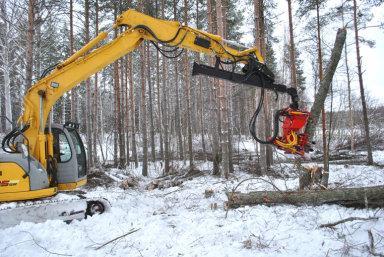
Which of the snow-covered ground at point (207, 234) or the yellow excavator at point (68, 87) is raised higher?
the yellow excavator at point (68, 87)

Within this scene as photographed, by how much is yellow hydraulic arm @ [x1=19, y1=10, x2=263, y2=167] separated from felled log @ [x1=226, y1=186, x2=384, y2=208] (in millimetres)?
2789

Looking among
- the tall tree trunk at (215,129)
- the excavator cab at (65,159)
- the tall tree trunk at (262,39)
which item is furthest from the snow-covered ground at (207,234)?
the tall tree trunk at (215,129)

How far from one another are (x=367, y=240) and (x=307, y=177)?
352cm

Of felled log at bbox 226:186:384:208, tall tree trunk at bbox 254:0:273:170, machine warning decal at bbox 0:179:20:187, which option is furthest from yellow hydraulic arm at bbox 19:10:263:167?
tall tree trunk at bbox 254:0:273:170

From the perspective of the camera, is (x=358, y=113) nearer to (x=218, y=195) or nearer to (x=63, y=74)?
(x=218, y=195)

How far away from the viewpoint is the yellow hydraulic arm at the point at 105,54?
23.5 feet

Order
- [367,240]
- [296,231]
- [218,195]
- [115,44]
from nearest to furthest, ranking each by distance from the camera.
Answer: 1. [367,240]
2. [296,231]
3. [115,44]
4. [218,195]

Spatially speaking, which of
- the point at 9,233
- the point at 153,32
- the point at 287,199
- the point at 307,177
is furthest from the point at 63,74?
the point at 307,177

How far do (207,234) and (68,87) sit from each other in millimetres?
4178

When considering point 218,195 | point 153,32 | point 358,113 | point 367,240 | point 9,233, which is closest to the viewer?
point 367,240

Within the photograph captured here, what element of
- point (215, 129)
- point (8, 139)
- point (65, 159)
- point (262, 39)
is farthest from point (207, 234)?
point (262, 39)

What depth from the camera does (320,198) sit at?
707 centimetres

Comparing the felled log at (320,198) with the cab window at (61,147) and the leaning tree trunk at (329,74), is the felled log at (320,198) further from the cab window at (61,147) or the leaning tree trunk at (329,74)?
the cab window at (61,147)

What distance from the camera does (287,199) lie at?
7.41 metres
